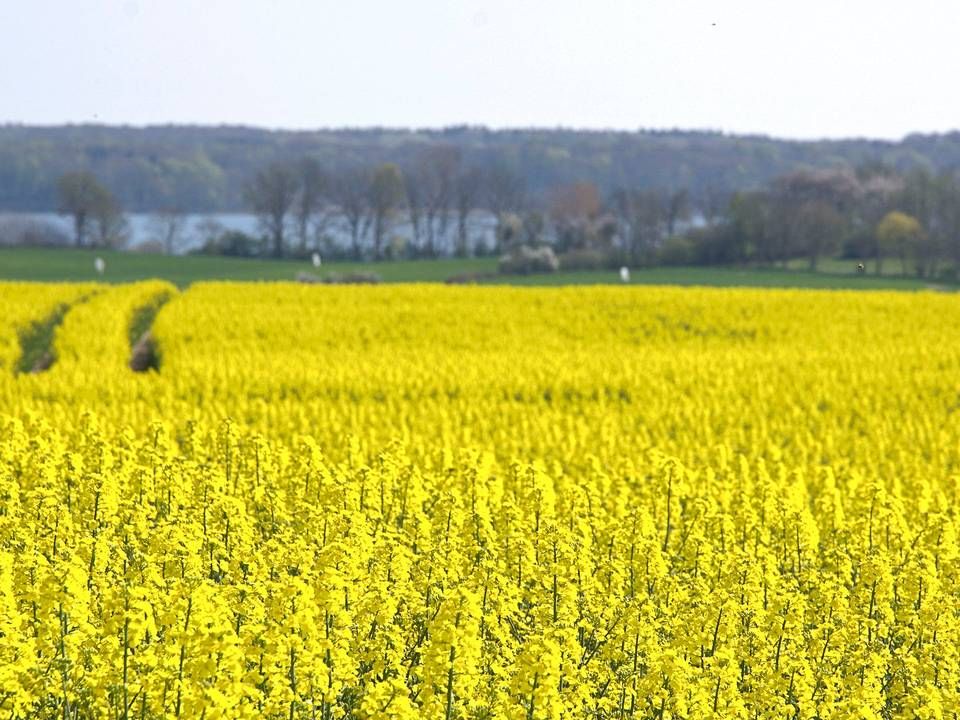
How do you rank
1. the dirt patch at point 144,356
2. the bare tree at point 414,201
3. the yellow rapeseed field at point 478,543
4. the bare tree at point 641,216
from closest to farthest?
the yellow rapeseed field at point 478,543, the dirt patch at point 144,356, the bare tree at point 641,216, the bare tree at point 414,201

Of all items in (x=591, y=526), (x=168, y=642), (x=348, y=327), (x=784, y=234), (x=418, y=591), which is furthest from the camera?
(x=784, y=234)

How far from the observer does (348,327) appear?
36000 millimetres

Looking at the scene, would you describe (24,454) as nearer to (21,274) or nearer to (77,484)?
(77,484)

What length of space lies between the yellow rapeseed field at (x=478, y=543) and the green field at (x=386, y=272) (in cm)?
4359

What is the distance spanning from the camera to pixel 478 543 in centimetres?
1013

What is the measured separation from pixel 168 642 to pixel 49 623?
3.20 ft

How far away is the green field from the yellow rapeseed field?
143ft

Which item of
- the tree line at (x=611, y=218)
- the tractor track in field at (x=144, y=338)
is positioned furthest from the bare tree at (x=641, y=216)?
the tractor track in field at (x=144, y=338)

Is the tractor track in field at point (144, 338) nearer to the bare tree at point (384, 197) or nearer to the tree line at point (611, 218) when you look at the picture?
the tree line at point (611, 218)

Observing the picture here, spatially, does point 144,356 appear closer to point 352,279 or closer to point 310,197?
point 352,279

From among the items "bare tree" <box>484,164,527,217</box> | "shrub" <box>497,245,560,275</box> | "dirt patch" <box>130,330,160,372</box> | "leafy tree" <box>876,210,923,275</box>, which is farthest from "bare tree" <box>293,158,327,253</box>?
"dirt patch" <box>130,330,160,372</box>

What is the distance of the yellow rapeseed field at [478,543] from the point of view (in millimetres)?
6840

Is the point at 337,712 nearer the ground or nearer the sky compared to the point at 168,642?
nearer the ground

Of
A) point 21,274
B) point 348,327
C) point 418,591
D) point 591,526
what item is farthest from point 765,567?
point 21,274
